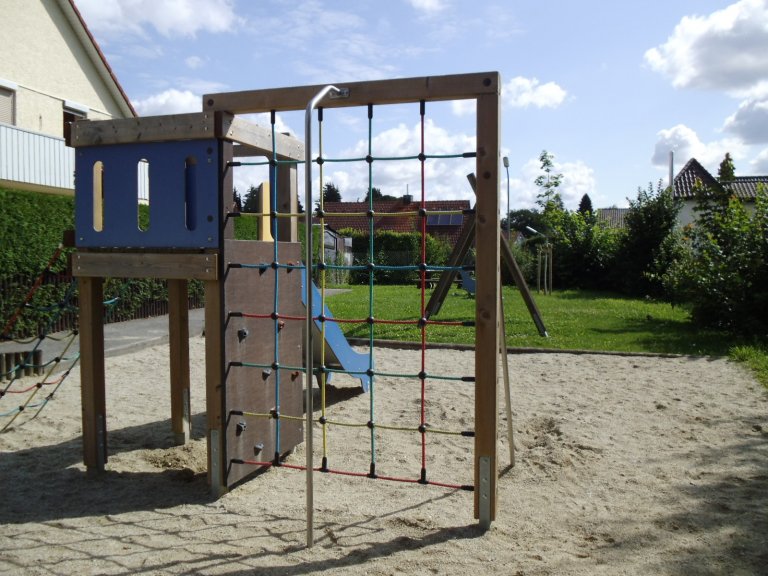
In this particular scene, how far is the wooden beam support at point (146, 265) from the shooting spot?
362 cm

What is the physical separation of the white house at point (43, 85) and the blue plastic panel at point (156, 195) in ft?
35.9

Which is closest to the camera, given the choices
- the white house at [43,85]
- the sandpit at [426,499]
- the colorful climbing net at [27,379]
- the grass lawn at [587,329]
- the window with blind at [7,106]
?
the sandpit at [426,499]

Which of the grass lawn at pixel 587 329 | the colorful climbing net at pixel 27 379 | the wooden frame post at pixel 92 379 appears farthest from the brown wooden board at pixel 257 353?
the grass lawn at pixel 587 329

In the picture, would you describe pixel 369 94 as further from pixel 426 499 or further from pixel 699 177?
pixel 699 177

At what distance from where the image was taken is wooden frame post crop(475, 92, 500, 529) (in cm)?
317

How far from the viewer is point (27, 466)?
163 inches

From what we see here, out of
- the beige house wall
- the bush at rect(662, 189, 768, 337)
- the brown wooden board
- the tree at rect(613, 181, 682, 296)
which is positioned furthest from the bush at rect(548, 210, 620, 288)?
the brown wooden board

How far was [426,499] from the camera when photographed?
3689 millimetres

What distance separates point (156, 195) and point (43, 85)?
1409 cm

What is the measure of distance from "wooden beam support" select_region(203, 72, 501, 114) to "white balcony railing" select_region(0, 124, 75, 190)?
10606 millimetres

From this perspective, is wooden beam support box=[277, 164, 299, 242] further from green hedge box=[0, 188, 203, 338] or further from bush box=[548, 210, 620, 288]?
bush box=[548, 210, 620, 288]

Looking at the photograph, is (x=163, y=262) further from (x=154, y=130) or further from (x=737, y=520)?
(x=737, y=520)

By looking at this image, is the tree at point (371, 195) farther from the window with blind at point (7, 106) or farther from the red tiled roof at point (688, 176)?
the red tiled roof at point (688, 176)

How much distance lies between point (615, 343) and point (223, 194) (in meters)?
6.90
